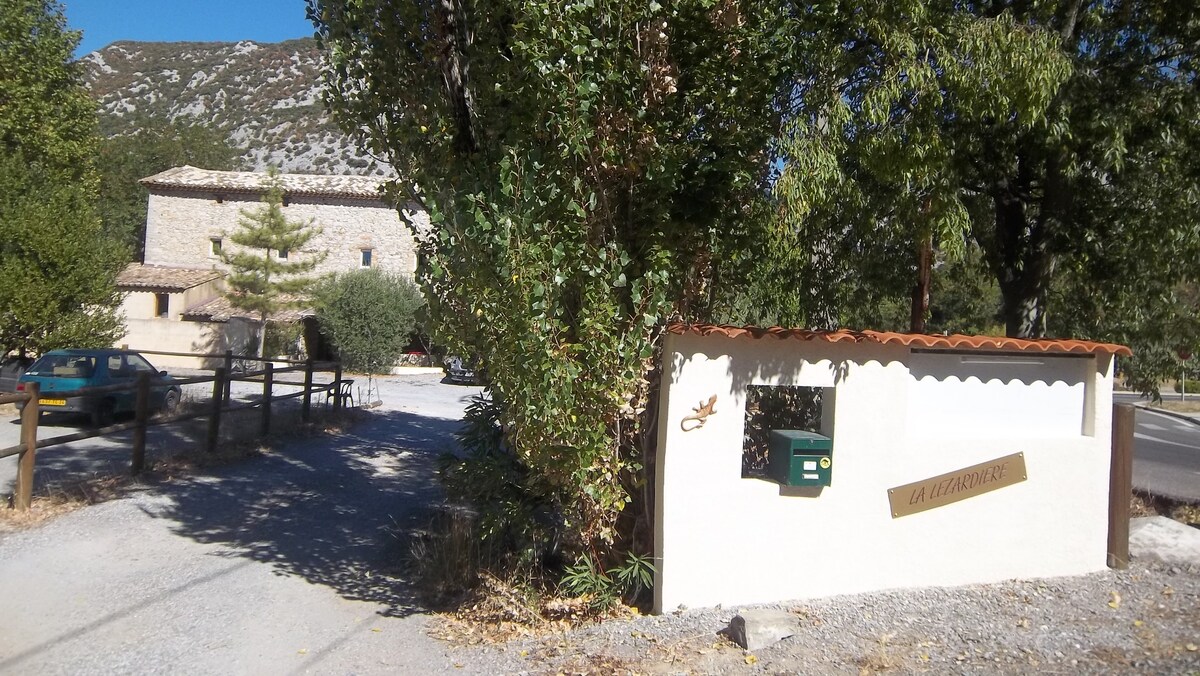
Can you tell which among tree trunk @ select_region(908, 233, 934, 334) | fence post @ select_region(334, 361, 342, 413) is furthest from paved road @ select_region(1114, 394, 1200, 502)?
fence post @ select_region(334, 361, 342, 413)

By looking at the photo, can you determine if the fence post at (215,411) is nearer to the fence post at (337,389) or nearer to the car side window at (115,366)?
the fence post at (337,389)

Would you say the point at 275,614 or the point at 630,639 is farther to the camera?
the point at 275,614

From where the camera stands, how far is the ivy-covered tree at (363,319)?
36.0 m

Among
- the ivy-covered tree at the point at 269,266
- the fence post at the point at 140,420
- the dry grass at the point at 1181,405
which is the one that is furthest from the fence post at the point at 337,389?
the dry grass at the point at 1181,405

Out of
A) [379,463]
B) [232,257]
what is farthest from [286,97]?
[379,463]

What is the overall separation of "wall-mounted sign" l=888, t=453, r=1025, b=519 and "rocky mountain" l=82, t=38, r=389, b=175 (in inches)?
3246

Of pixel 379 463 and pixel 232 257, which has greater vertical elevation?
pixel 232 257

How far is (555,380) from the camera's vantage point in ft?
19.2

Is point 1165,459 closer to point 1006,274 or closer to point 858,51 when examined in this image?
point 1006,274

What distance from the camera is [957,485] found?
668cm

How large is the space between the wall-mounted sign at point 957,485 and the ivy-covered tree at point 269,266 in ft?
105

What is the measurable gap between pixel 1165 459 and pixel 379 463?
14.1 m

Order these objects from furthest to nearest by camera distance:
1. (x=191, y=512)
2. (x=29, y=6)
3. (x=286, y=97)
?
1. (x=286, y=97)
2. (x=29, y=6)
3. (x=191, y=512)

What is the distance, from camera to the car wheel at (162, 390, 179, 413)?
1686 cm
